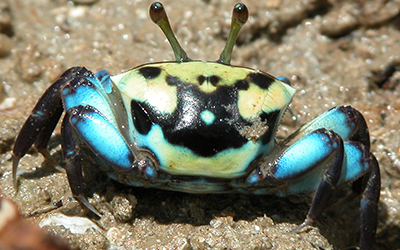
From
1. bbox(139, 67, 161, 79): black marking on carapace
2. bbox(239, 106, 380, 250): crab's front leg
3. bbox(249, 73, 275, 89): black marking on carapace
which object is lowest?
bbox(239, 106, 380, 250): crab's front leg

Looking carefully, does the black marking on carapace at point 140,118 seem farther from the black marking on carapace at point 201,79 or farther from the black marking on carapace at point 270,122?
the black marking on carapace at point 270,122

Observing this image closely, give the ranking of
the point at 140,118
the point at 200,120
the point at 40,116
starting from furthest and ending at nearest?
the point at 40,116 → the point at 140,118 → the point at 200,120

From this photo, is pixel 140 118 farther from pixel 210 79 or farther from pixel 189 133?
pixel 210 79

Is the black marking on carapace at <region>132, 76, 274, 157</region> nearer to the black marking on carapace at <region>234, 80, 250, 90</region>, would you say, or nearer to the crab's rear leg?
the black marking on carapace at <region>234, 80, 250, 90</region>

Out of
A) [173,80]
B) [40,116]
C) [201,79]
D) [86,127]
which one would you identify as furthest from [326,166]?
[40,116]

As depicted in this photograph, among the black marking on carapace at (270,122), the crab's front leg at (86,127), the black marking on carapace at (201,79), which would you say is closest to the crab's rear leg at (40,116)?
the crab's front leg at (86,127)

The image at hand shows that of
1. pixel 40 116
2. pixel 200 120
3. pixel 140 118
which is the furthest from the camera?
pixel 40 116

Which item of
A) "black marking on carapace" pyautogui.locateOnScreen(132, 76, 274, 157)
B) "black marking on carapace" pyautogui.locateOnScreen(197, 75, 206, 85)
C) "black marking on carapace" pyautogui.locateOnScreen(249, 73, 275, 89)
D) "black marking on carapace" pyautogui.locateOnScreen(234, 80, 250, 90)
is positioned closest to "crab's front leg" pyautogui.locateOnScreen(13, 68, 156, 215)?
"black marking on carapace" pyautogui.locateOnScreen(132, 76, 274, 157)

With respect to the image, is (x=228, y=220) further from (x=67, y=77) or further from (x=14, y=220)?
(x=14, y=220)
